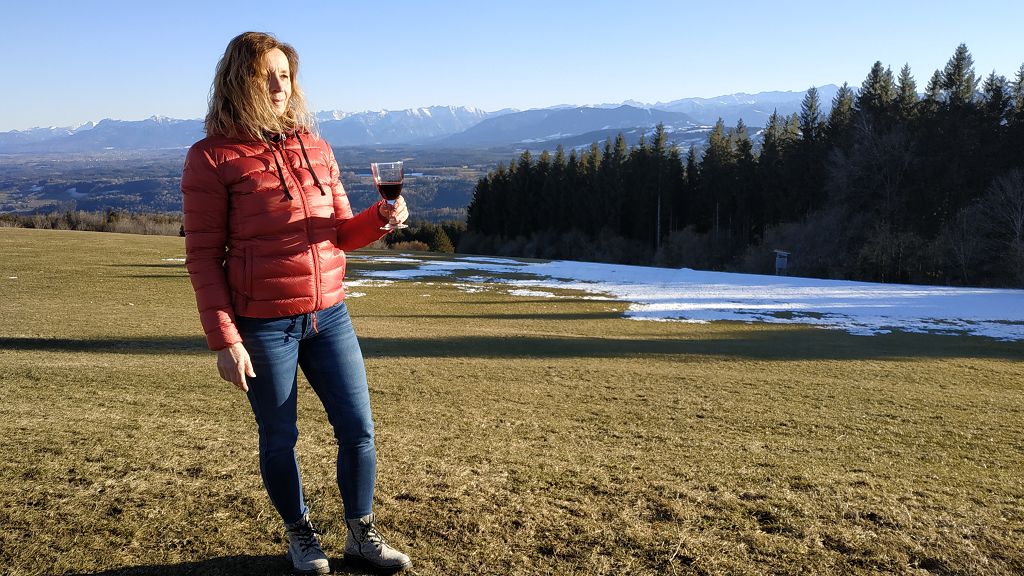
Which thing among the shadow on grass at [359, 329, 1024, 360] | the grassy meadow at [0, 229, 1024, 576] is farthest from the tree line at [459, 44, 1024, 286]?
the grassy meadow at [0, 229, 1024, 576]

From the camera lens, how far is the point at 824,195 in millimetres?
52469

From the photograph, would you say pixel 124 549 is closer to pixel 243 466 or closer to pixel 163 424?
pixel 243 466

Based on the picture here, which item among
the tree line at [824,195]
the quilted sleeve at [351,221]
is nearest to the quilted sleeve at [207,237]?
the quilted sleeve at [351,221]

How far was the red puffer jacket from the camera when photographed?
2818 millimetres

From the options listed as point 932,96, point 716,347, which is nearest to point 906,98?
point 932,96

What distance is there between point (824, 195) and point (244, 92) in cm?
5581

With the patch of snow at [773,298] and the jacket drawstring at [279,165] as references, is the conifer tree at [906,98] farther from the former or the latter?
the jacket drawstring at [279,165]

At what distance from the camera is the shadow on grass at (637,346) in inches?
450

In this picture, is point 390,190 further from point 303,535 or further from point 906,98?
point 906,98

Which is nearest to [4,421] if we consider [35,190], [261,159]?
[261,159]

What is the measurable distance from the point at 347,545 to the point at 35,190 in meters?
162

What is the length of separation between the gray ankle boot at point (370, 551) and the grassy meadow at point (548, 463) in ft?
0.35

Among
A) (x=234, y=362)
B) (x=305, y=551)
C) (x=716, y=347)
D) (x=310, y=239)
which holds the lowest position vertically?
(x=716, y=347)

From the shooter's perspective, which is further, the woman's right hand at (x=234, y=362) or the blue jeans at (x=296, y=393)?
the blue jeans at (x=296, y=393)
